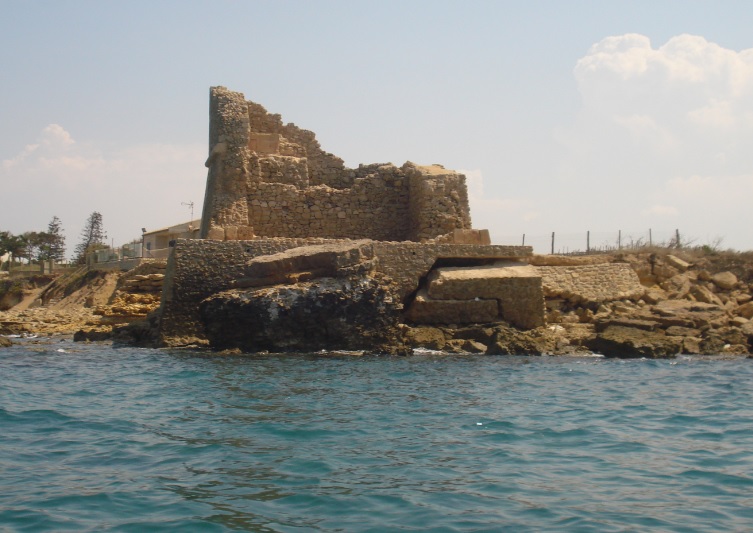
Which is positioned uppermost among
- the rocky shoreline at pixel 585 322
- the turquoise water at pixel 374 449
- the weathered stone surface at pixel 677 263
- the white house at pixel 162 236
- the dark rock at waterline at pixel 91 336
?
the white house at pixel 162 236

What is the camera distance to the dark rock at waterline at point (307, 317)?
52.9ft

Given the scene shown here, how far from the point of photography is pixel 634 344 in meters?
15.9

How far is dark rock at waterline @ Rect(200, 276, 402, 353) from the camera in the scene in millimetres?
16125

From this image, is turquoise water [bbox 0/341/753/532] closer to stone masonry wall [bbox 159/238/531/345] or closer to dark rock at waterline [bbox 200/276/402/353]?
dark rock at waterline [bbox 200/276/402/353]

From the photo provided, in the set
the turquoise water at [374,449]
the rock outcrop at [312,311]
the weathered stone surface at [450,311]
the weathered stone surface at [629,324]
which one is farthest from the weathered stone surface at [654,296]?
the rock outcrop at [312,311]

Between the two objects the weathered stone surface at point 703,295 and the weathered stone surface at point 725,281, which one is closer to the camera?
the weathered stone surface at point 703,295

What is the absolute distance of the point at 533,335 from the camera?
17125 millimetres

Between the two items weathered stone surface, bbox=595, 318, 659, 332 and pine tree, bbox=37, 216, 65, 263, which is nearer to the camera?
weathered stone surface, bbox=595, 318, 659, 332

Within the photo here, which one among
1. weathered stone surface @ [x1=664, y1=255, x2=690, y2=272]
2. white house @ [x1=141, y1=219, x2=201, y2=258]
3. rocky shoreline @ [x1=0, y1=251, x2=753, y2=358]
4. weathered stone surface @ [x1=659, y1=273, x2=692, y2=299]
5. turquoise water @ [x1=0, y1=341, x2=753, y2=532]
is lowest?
turquoise water @ [x1=0, y1=341, x2=753, y2=532]

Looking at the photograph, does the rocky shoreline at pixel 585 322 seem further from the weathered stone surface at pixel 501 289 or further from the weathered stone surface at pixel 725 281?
the weathered stone surface at pixel 501 289

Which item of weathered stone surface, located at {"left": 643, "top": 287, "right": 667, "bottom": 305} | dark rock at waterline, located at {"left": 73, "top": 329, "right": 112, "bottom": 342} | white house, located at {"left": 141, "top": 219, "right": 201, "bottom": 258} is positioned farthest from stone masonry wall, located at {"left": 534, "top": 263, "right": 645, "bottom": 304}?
white house, located at {"left": 141, "top": 219, "right": 201, "bottom": 258}

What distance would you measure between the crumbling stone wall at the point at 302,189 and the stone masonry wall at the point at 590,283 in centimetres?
243

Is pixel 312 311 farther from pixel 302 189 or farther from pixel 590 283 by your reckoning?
pixel 590 283

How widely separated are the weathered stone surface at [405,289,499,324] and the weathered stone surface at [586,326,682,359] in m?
2.08
